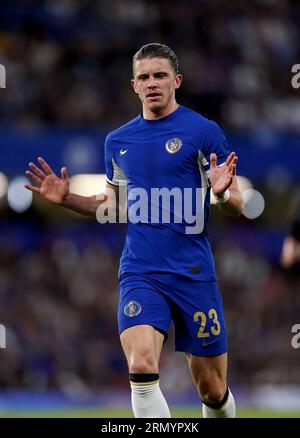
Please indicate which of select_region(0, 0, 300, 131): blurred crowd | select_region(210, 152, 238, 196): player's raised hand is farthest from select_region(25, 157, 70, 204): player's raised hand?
select_region(0, 0, 300, 131): blurred crowd

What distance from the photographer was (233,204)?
23.1ft

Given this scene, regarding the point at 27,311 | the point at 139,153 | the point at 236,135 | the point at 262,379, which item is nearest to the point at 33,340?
the point at 27,311

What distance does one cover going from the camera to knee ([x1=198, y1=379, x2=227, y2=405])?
23.6 feet

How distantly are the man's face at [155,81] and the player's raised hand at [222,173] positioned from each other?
1.88 feet

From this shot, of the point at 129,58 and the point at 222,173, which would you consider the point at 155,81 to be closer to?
the point at 222,173

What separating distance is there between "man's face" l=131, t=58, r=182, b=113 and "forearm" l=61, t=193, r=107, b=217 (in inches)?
29.8

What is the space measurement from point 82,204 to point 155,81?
3.20 ft

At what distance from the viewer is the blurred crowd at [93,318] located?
59.9ft

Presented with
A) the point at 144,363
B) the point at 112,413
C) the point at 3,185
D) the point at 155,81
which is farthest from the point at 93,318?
the point at 144,363

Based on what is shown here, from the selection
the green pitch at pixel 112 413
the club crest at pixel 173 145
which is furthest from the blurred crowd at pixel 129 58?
the club crest at pixel 173 145

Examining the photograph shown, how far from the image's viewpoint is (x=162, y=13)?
23.4 m

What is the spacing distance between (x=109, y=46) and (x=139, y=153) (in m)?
15.0

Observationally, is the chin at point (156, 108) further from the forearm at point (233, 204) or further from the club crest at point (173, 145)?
the forearm at point (233, 204)

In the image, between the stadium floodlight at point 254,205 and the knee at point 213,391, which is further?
the stadium floodlight at point 254,205
